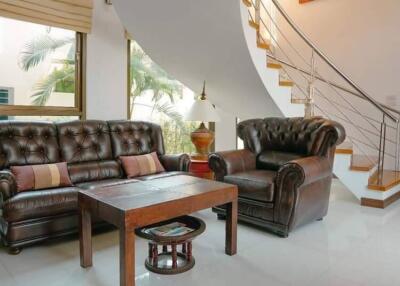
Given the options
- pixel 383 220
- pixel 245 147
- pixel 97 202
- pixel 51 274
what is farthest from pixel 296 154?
pixel 51 274

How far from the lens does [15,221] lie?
247 cm

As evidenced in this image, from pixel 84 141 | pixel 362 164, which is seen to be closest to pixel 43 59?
pixel 84 141

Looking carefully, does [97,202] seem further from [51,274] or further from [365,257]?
[365,257]

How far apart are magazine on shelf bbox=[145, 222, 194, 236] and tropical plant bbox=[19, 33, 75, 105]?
8.22ft

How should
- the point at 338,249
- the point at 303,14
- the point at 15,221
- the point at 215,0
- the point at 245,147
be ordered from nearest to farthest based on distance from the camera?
the point at 15,221 → the point at 338,249 → the point at 215,0 → the point at 245,147 → the point at 303,14

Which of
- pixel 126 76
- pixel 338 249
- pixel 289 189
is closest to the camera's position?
pixel 338 249

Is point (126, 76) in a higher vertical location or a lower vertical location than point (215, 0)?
lower

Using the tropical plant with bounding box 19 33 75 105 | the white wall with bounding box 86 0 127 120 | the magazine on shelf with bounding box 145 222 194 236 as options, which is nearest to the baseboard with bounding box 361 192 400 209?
the magazine on shelf with bounding box 145 222 194 236

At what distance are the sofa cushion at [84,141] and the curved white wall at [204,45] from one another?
1284 millimetres

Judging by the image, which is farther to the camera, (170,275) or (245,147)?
(245,147)

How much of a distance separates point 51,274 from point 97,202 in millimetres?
613

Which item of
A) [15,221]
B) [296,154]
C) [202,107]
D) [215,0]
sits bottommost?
[15,221]

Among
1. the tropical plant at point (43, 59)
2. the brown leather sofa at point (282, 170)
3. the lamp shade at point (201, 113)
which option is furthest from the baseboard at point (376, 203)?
the tropical plant at point (43, 59)

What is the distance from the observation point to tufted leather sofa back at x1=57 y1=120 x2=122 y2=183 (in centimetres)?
325
